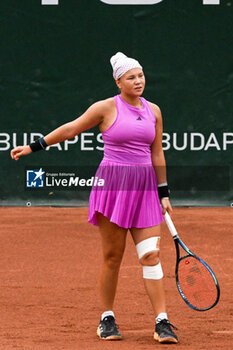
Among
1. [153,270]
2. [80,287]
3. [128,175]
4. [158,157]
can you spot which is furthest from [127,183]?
[80,287]

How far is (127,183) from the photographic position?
4719mm

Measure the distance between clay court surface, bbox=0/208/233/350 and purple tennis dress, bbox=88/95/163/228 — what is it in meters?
0.72

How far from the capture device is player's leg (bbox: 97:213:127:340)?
4.72 m

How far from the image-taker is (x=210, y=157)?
34.2 feet

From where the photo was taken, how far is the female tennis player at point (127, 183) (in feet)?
15.3

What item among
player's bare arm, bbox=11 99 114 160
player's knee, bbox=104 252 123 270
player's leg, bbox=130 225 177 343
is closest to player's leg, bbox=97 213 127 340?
player's knee, bbox=104 252 123 270

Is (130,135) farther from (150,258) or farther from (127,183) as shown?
(150,258)

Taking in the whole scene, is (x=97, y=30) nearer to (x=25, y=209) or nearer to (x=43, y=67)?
(x=43, y=67)

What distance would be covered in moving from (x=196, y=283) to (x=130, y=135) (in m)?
0.93

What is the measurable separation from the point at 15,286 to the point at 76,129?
1.97 metres

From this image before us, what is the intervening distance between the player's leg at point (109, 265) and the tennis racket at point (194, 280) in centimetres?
31

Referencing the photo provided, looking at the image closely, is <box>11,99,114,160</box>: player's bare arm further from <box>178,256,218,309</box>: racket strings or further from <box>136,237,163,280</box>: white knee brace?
<box>178,256,218,309</box>: racket strings

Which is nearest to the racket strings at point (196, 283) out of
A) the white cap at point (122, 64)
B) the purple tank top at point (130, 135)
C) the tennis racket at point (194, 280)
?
the tennis racket at point (194, 280)

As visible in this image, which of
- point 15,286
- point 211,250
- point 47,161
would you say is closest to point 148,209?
point 15,286
